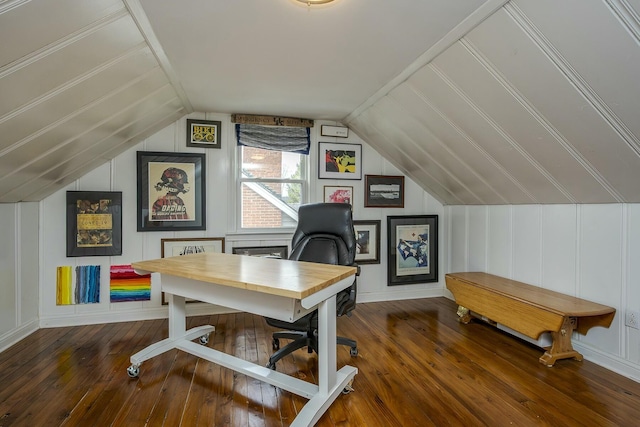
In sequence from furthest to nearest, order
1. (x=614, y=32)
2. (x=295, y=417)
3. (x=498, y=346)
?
1. (x=498, y=346)
2. (x=295, y=417)
3. (x=614, y=32)

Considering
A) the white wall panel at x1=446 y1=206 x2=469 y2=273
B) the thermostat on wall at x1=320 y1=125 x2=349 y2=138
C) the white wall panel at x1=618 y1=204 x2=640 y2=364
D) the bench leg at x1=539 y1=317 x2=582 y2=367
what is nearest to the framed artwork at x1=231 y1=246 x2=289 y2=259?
the thermostat on wall at x1=320 y1=125 x2=349 y2=138

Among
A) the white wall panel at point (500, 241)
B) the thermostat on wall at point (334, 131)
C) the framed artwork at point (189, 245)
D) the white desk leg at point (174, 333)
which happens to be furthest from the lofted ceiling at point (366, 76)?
the white desk leg at point (174, 333)

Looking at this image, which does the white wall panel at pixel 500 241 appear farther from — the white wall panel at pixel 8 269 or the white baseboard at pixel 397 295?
the white wall panel at pixel 8 269

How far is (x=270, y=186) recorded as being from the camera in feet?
12.0

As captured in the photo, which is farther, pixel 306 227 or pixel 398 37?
pixel 306 227

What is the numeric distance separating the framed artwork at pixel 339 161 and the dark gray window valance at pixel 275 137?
22cm

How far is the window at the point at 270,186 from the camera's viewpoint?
3.56 m

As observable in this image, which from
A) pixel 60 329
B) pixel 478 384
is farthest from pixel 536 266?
pixel 60 329

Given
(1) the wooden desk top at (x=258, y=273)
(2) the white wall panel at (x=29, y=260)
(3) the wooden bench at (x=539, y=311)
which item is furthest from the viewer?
(2) the white wall panel at (x=29, y=260)

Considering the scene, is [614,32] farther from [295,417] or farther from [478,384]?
[295,417]

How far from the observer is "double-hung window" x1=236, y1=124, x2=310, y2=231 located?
11.6ft

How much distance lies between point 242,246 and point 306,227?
1140 millimetres

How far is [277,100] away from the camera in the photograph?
2.98m

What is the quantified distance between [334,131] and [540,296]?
2.58 m
